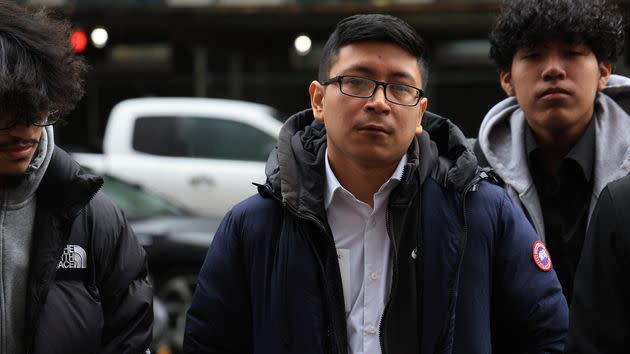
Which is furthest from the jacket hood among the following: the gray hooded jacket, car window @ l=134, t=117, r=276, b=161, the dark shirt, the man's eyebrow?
car window @ l=134, t=117, r=276, b=161

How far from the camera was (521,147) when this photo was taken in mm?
3994

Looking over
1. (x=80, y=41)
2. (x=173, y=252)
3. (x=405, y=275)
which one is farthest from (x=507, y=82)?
(x=80, y=41)

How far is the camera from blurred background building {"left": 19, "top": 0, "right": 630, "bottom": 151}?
1642cm

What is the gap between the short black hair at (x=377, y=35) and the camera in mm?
3078

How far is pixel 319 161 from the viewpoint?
321cm

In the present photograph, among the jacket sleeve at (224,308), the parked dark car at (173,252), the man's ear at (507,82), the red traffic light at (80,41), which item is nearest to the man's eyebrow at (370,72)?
the jacket sleeve at (224,308)

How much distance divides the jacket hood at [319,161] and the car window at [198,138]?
8320 mm

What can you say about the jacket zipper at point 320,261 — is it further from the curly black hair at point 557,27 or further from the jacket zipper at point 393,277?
the curly black hair at point 557,27

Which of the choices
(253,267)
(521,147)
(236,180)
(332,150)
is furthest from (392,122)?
(236,180)

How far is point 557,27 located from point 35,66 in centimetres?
197

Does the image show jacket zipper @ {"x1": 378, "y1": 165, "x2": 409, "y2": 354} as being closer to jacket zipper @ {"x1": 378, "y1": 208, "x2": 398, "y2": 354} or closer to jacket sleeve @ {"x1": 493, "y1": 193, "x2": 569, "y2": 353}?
jacket zipper @ {"x1": 378, "y1": 208, "x2": 398, "y2": 354}

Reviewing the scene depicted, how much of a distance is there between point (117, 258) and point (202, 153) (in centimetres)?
866

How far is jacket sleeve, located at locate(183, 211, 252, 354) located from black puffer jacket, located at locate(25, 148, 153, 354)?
0.90ft

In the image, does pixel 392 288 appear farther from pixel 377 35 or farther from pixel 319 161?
pixel 377 35
